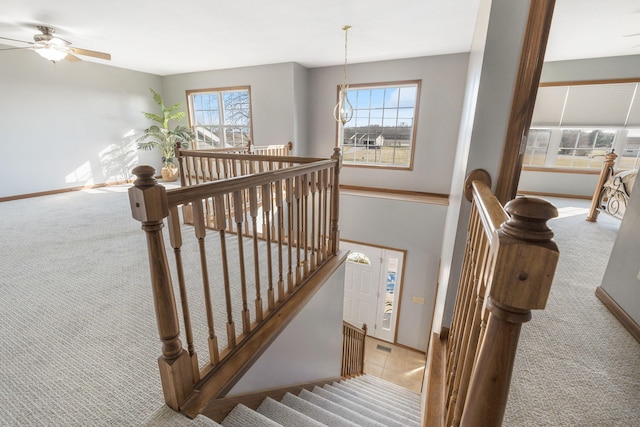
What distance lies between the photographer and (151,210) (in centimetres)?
91

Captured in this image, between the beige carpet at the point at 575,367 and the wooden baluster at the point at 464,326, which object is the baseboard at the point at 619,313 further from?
the wooden baluster at the point at 464,326

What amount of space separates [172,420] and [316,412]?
3.11 ft

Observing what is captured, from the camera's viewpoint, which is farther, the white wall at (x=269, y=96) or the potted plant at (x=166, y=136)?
the potted plant at (x=166, y=136)

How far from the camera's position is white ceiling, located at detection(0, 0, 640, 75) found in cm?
288

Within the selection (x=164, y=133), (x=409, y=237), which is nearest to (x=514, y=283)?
(x=409, y=237)

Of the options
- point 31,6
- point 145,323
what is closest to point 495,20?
point 145,323

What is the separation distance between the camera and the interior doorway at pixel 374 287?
502 centimetres

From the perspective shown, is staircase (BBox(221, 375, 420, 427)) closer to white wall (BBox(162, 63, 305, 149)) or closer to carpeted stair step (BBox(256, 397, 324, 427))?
carpeted stair step (BBox(256, 397, 324, 427))

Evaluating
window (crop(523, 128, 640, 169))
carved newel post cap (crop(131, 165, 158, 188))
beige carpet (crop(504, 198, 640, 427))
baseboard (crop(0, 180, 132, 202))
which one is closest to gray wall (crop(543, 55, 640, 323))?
beige carpet (crop(504, 198, 640, 427))

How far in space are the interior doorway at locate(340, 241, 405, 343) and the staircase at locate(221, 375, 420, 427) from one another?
2211mm

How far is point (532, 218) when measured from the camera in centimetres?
52

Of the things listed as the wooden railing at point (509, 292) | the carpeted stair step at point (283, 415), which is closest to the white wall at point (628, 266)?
the wooden railing at point (509, 292)

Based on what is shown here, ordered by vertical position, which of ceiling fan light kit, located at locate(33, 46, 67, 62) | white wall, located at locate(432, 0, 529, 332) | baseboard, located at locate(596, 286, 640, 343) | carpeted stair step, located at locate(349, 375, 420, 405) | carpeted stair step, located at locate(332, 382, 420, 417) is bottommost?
carpeted stair step, located at locate(349, 375, 420, 405)

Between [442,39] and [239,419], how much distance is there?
183 inches
